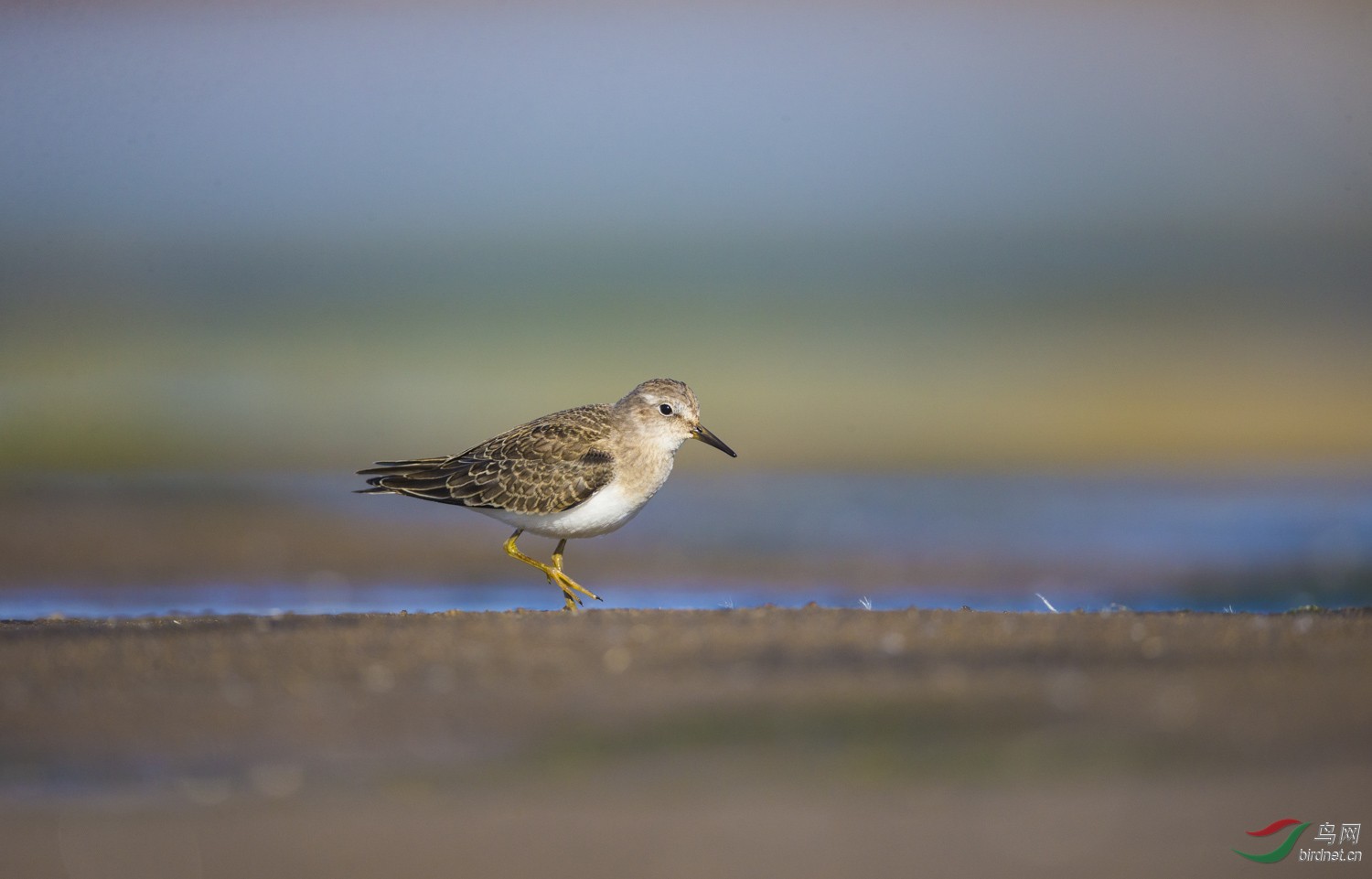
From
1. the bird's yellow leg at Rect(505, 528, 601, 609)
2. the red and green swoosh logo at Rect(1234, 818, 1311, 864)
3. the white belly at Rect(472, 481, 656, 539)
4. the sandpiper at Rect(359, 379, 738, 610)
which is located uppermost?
the sandpiper at Rect(359, 379, 738, 610)

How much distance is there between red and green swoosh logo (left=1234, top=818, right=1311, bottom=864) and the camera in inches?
218

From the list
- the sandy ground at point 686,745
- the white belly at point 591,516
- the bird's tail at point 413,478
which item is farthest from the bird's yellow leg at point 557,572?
the sandy ground at point 686,745

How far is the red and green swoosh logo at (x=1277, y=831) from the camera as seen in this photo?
553 centimetres

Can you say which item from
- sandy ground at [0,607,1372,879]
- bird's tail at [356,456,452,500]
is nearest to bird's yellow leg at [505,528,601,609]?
bird's tail at [356,456,452,500]

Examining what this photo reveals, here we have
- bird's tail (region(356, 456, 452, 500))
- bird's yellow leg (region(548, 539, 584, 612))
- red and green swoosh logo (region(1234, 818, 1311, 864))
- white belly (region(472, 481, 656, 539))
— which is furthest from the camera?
bird's tail (region(356, 456, 452, 500))

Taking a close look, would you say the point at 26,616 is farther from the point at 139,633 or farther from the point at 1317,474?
the point at 1317,474

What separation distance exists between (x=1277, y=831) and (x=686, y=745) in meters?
2.22

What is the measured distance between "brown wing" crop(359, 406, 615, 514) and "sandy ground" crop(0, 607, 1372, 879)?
76.5 inches

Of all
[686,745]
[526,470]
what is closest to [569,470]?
[526,470]

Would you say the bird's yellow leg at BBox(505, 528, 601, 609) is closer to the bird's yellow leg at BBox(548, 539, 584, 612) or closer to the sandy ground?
the bird's yellow leg at BBox(548, 539, 584, 612)

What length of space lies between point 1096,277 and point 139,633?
23.4 m

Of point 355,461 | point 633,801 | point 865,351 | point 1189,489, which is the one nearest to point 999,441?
point 1189,489

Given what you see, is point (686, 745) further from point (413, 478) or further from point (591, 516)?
point (413, 478)

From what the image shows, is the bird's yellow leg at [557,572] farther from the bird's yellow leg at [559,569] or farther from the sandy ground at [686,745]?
the sandy ground at [686,745]
